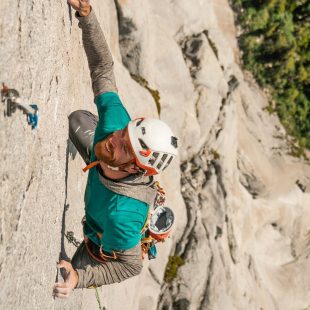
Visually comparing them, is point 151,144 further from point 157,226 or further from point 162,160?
point 157,226

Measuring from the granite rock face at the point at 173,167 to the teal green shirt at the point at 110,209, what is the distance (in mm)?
876

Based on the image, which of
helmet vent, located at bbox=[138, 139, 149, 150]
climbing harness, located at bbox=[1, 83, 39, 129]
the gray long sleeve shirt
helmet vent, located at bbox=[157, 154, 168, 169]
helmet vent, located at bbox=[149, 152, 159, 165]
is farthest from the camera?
the gray long sleeve shirt

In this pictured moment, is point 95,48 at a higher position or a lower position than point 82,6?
lower

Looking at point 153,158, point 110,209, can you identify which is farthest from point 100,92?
point 110,209

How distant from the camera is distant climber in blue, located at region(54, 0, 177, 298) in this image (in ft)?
26.3

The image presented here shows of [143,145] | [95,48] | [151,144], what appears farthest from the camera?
[95,48]

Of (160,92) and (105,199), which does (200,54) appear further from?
(105,199)

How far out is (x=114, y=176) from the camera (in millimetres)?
8242

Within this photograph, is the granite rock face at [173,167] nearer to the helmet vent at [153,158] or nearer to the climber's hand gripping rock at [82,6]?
the climber's hand gripping rock at [82,6]

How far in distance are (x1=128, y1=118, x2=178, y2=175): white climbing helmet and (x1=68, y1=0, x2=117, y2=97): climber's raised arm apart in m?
1.30

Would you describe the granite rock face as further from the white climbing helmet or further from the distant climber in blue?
the white climbing helmet

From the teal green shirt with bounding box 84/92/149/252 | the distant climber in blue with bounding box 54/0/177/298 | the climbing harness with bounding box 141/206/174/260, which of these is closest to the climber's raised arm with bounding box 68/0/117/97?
the distant climber in blue with bounding box 54/0/177/298

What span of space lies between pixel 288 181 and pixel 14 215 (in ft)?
95.9

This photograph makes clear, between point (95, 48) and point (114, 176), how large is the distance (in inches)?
95.7
